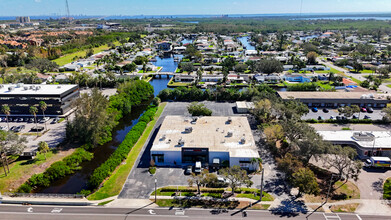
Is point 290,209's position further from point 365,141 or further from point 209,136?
point 365,141

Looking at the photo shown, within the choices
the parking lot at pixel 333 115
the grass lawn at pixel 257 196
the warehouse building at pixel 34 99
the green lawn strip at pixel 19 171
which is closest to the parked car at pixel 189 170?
the grass lawn at pixel 257 196

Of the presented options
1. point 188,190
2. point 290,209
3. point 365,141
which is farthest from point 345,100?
point 188,190

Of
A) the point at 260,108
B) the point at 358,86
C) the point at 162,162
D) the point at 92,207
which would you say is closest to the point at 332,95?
the point at 358,86

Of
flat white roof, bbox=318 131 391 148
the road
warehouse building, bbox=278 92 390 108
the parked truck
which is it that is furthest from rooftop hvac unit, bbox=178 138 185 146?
warehouse building, bbox=278 92 390 108

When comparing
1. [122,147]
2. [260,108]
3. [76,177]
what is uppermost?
[260,108]

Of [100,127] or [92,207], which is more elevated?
[100,127]

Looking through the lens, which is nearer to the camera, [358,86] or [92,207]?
[92,207]

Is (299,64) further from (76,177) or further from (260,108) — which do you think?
(76,177)
